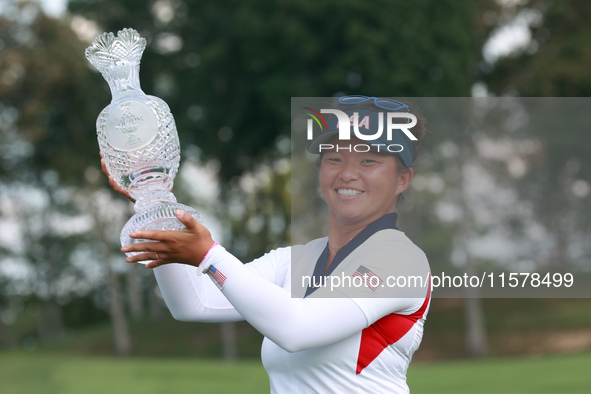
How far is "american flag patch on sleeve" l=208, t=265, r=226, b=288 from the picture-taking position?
2.15 meters

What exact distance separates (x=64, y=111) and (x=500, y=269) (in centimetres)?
2405

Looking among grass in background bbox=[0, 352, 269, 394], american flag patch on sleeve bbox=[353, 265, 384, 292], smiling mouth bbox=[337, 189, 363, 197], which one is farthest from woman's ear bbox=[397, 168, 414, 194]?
grass in background bbox=[0, 352, 269, 394]

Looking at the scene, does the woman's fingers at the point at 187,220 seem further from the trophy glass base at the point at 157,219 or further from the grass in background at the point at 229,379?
the grass in background at the point at 229,379

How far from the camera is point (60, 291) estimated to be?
4103cm

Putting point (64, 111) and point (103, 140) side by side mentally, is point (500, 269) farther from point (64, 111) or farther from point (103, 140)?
point (64, 111)

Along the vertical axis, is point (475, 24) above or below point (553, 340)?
above

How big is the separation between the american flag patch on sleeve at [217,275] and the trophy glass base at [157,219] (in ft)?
0.54

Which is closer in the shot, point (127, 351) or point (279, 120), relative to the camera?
point (279, 120)

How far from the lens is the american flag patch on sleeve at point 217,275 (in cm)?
215

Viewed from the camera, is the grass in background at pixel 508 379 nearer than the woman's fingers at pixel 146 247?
No

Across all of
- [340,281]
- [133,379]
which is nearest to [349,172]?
[340,281]

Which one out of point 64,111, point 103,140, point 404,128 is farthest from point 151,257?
point 64,111

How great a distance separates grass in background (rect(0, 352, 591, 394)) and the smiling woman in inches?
402

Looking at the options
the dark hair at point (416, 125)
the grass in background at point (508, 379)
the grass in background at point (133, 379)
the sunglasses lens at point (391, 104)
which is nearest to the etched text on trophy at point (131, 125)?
the dark hair at point (416, 125)
